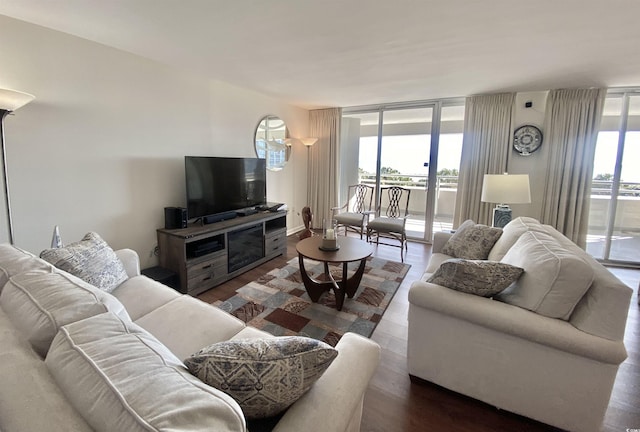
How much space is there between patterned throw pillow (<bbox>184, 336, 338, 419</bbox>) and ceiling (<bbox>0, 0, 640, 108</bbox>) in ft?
6.45

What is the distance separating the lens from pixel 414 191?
510cm

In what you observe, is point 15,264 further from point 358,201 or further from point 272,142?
point 358,201

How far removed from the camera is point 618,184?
3787mm

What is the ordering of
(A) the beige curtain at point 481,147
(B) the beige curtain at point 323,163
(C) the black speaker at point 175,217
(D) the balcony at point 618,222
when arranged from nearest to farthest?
(C) the black speaker at point 175,217 < (D) the balcony at point 618,222 < (A) the beige curtain at point 481,147 < (B) the beige curtain at point 323,163

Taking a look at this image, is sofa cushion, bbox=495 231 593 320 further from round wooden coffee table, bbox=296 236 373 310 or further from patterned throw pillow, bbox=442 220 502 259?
round wooden coffee table, bbox=296 236 373 310

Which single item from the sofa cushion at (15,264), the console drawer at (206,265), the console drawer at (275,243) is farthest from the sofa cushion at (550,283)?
the console drawer at (275,243)

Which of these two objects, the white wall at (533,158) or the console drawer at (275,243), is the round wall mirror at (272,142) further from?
the white wall at (533,158)

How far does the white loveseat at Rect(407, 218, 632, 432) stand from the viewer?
1307mm

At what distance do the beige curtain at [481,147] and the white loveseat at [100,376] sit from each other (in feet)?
12.6

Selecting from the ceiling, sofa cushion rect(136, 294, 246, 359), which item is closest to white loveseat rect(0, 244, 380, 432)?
sofa cushion rect(136, 294, 246, 359)

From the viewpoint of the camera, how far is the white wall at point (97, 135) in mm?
2119

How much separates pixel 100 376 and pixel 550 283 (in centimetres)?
182

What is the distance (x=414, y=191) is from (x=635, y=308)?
3026 millimetres

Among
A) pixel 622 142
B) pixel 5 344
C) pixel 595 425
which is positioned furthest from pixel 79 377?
pixel 622 142
